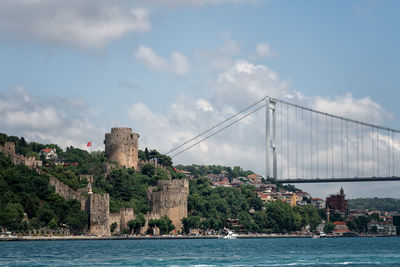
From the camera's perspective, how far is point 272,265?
44.7 m

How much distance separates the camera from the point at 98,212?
7862 centimetres

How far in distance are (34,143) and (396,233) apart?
59842 mm

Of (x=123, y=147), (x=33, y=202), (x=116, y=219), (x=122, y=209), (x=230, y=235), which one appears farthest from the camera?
(x=123, y=147)

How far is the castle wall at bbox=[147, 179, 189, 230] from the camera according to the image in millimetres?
88438

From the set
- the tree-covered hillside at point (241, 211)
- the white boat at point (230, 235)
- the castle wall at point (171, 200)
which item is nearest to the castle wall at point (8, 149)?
the castle wall at point (171, 200)

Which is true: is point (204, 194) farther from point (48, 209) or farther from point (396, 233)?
point (396, 233)

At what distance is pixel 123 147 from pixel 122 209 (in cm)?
1609

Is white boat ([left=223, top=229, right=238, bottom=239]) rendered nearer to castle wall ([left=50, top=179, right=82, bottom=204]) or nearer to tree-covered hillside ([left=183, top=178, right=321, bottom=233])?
tree-covered hillside ([left=183, top=178, right=321, bottom=233])

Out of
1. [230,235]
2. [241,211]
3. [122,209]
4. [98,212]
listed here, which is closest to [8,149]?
[98,212]

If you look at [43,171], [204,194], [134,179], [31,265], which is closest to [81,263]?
[31,265]

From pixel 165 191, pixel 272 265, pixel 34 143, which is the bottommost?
pixel 272 265

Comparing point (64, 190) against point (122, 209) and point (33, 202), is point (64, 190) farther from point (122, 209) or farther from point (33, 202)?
point (122, 209)

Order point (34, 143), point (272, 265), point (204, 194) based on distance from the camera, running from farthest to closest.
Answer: point (34, 143), point (204, 194), point (272, 265)

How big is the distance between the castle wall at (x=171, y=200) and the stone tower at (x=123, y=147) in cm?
855
